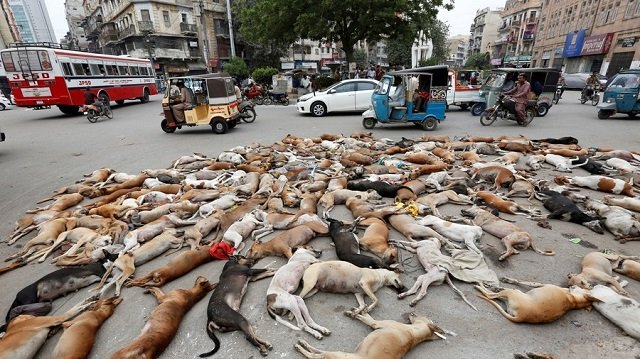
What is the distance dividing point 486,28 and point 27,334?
9345 centimetres

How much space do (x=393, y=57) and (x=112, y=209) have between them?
49.9 meters

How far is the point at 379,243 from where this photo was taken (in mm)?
3852

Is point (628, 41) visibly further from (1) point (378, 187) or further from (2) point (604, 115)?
(1) point (378, 187)

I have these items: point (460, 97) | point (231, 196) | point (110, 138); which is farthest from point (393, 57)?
point (231, 196)

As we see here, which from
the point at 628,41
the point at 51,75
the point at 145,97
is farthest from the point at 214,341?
the point at 628,41

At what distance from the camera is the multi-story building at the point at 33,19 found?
84.7 metres

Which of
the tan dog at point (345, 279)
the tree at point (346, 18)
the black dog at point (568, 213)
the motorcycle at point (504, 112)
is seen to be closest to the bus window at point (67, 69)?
the tree at point (346, 18)

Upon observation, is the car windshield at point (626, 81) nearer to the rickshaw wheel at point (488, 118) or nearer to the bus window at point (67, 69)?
the rickshaw wheel at point (488, 118)

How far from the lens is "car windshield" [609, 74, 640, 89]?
12.0 meters

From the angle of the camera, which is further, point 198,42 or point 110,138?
point 198,42

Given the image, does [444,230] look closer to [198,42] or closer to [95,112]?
[95,112]

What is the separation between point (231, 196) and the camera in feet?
18.7

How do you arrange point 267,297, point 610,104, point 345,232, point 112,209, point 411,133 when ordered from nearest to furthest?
point 267,297, point 345,232, point 112,209, point 411,133, point 610,104

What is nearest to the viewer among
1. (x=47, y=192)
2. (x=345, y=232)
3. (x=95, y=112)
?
(x=345, y=232)
